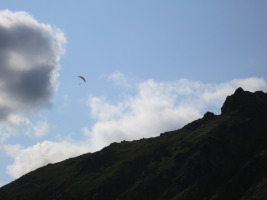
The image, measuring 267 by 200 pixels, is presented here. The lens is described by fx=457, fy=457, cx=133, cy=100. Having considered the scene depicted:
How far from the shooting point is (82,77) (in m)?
198

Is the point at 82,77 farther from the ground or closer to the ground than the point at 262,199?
farther from the ground

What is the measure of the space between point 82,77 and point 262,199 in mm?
92866

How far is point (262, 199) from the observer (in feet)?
637
